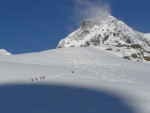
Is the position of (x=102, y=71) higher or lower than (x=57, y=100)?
higher

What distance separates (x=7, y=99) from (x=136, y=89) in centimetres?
873

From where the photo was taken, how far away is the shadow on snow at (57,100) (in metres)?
16.8

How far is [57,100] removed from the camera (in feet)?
63.2

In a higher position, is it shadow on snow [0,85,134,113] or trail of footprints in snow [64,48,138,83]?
trail of footprints in snow [64,48,138,83]

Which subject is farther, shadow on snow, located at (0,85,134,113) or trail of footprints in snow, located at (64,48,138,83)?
trail of footprints in snow, located at (64,48,138,83)

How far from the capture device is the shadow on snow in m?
16.8

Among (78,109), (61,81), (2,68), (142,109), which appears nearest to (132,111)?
(142,109)

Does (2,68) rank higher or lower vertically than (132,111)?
higher

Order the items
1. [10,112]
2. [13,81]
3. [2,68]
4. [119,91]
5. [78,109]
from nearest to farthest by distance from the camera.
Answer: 1. [10,112]
2. [78,109]
3. [119,91]
4. [13,81]
5. [2,68]

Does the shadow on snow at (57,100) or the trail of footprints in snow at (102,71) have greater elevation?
the trail of footprints in snow at (102,71)

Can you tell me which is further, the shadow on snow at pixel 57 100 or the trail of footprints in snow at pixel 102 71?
the trail of footprints in snow at pixel 102 71

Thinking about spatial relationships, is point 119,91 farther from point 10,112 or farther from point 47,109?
point 10,112

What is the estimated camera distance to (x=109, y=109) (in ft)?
56.4

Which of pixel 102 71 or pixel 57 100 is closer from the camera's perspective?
pixel 57 100
